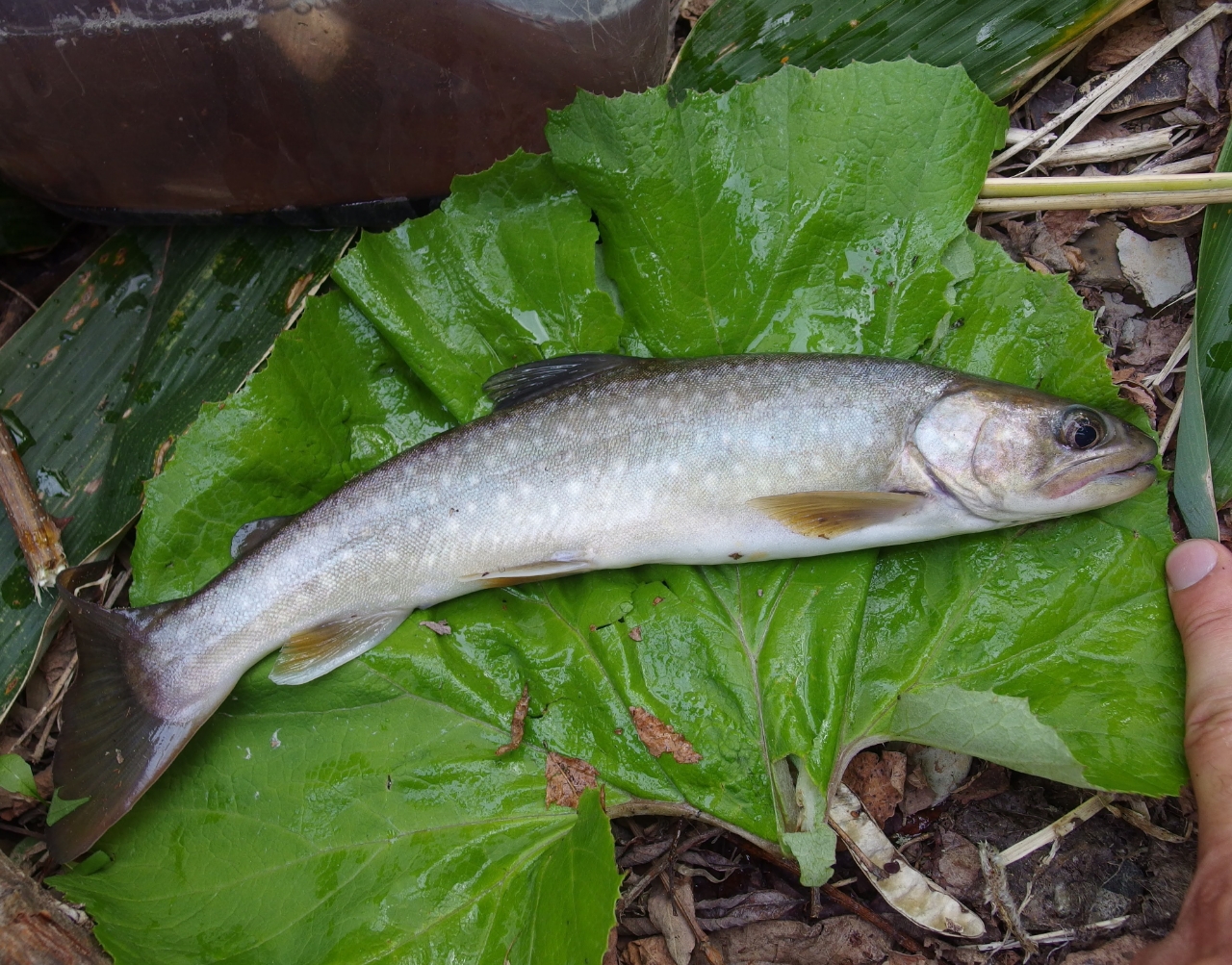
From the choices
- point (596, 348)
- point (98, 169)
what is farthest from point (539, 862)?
point (98, 169)

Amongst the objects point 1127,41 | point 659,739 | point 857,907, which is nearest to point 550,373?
point 659,739

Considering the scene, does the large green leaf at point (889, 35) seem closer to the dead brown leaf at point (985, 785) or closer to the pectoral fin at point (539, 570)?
the pectoral fin at point (539, 570)

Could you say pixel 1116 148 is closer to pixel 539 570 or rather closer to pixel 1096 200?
pixel 1096 200

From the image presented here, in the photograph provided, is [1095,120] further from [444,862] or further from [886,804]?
[444,862]

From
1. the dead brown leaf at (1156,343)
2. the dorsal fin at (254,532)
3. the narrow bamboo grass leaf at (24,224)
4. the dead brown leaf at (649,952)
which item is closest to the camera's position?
the dorsal fin at (254,532)

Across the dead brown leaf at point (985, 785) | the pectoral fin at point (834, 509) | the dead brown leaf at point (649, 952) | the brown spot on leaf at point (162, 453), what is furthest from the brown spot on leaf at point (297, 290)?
the dead brown leaf at point (985, 785)
